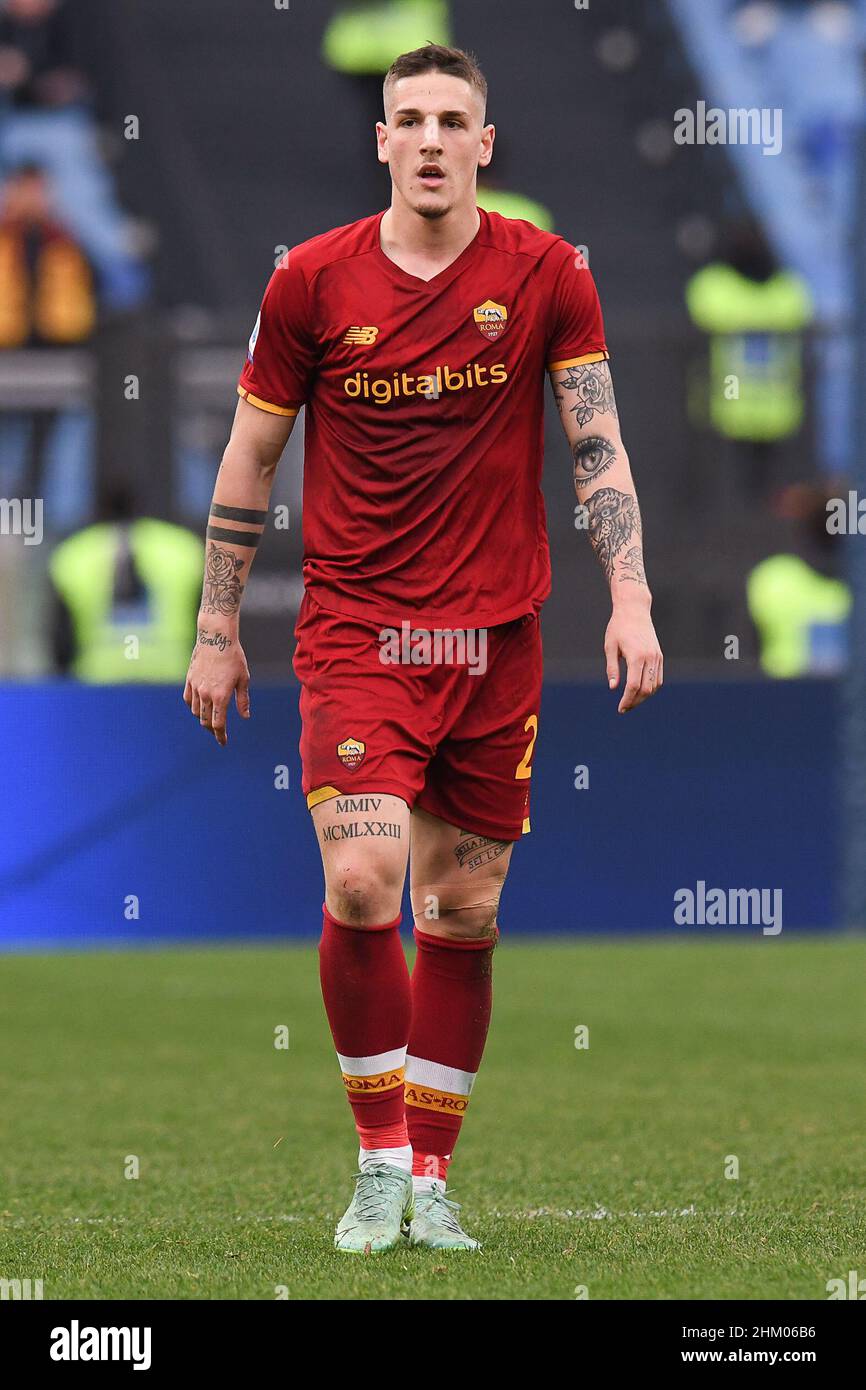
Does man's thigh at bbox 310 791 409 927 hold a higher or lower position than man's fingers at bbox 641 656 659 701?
lower

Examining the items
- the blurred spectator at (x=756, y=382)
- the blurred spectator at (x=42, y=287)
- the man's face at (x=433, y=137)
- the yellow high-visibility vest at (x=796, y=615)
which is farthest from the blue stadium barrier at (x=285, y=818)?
the man's face at (x=433, y=137)

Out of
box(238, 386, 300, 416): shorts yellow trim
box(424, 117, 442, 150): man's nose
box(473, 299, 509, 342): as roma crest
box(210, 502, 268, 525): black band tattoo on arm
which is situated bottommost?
box(210, 502, 268, 525): black band tattoo on arm

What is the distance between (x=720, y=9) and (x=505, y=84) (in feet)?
6.21

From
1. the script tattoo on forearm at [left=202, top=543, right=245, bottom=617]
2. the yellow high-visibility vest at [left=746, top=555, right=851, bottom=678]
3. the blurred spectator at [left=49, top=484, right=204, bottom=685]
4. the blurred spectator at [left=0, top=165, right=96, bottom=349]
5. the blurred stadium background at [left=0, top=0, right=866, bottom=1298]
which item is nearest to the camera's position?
the script tattoo on forearm at [left=202, top=543, right=245, bottom=617]

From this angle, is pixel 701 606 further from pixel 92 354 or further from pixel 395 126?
pixel 395 126

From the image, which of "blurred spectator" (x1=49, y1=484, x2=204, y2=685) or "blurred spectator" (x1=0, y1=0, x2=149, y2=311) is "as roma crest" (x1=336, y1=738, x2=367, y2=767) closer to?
"blurred spectator" (x1=49, y1=484, x2=204, y2=685)

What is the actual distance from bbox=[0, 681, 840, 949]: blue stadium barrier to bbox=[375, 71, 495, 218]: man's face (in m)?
6.18

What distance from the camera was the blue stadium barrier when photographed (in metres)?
11.0

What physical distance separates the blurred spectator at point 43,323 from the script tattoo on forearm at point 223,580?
7.10 meters

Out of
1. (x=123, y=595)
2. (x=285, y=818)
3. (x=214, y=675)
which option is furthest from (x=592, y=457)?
(x=123, y=595)

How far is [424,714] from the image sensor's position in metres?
4.90

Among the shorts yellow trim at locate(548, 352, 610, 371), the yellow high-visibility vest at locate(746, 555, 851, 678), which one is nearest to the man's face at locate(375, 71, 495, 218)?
the shorts yellow trim at locate(548, 352, 610, 371)

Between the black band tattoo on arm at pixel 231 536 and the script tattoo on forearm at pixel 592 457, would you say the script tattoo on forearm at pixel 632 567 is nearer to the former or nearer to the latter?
the script tattoo on forearm at pixel 592 457

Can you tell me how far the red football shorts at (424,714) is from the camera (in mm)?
4828
